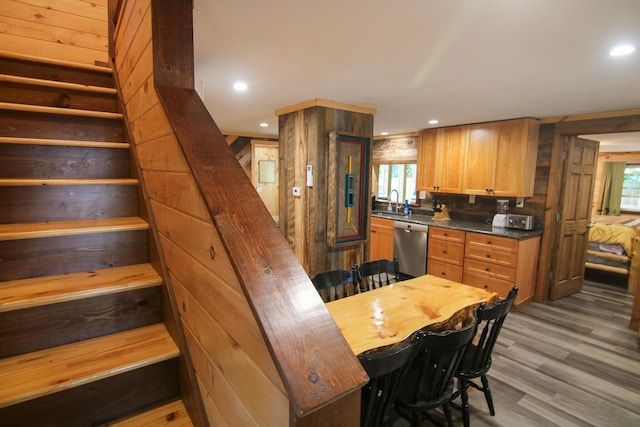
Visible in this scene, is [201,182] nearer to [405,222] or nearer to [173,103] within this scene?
[173,103]

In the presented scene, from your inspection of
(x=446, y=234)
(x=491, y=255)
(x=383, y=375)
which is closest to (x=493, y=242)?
(x=491, y=255)

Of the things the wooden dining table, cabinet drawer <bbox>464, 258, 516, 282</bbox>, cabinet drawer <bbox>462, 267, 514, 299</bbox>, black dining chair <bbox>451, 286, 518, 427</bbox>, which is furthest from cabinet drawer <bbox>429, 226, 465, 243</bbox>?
black dining chair <bbox>451, 286, 518, 427</bbox>

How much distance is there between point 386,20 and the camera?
1579 millimetres

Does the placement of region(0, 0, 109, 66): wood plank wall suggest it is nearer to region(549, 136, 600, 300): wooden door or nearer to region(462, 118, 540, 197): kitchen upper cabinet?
region(462, 118, 540, 197): kitchen upper cabinet

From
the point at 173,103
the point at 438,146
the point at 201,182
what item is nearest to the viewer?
the point at 201,182

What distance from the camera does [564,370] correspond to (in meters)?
2.76

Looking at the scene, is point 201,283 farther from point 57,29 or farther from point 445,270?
point 445,270

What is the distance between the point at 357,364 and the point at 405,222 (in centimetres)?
455

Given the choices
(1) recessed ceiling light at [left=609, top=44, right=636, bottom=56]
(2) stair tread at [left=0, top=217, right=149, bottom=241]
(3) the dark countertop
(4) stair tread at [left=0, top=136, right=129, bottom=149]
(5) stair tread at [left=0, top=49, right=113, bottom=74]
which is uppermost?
(1) recessed ceiling light at [left=609, top=44, right=636, bottom=56]

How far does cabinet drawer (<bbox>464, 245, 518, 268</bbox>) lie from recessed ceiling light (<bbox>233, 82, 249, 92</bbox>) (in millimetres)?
3353

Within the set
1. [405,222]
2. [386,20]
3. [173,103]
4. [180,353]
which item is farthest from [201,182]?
[405,222]

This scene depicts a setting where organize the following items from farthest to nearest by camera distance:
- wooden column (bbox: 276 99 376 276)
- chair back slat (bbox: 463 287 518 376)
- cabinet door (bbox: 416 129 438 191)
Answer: cabinet door (bbox: 416 129 438 191), wooden column (bbox: 276 99 376 276), chair back slat (bbox: 463 287 518 376)

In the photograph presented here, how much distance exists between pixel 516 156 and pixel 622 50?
2.27 m

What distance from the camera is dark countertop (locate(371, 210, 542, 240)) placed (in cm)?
395
